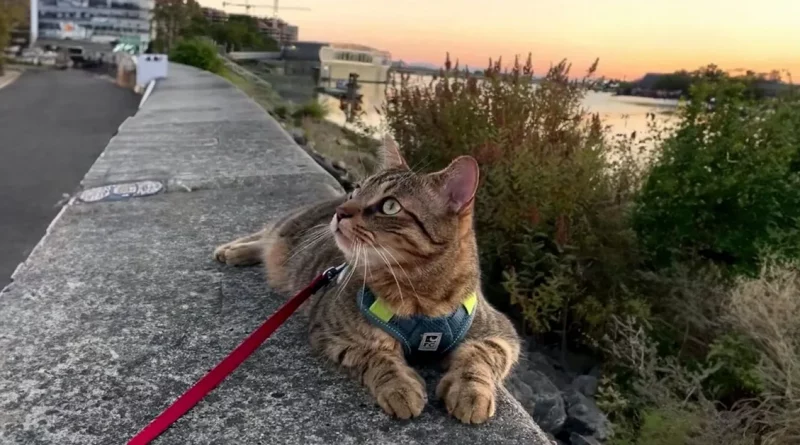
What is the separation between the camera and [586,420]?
140 inches

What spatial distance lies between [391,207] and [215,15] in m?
40.7

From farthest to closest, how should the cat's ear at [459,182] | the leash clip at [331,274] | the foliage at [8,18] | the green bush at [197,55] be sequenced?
1. the foliage at [8,18]
2. the green bush at [197,55]
3. the leash clip at [331,274]
4. the cat's ear at [459,182]

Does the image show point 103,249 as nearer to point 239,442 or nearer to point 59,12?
point 239,442

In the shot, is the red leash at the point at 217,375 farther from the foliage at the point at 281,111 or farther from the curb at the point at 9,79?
the curb at the point at 9,79

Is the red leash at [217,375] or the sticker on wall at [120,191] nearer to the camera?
the red leash at [217,375]

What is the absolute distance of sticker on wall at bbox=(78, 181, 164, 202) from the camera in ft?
14.5

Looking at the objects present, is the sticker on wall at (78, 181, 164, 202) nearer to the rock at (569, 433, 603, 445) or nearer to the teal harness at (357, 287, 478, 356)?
the teal harness at (357, 287, 478, 356)

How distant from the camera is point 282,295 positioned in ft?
9.82

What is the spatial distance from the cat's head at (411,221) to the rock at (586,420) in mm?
1696

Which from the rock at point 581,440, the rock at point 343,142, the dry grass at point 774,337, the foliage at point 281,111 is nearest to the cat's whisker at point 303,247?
the rock at point 581,440

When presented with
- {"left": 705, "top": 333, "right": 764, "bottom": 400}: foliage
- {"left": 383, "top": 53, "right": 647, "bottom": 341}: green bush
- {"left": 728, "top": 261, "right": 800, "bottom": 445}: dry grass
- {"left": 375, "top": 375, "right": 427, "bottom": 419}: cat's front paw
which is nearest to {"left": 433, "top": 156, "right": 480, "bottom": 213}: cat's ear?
{"left": 375, "top": 375, "right": 427, "bottom": 419}: cat's front paw

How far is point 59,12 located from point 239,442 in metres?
52.4

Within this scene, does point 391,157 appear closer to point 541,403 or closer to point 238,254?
point 238,254

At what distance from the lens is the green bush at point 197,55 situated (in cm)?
2542
